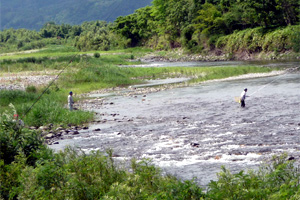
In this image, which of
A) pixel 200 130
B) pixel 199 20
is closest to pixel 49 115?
pixel 200 130

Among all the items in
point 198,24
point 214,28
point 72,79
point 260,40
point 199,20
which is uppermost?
point 199,20

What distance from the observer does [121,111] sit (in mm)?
22703

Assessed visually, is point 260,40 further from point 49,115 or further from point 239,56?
point 49,115

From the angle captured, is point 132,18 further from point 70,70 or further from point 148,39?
point 70,70

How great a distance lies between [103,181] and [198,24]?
7243 centimetres

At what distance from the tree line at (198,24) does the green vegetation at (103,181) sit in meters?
43.4

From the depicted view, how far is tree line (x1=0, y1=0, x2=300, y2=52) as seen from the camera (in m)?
58.6

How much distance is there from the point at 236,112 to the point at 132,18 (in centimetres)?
9993

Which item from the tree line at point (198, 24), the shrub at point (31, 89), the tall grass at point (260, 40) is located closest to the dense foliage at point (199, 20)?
the tree line at point (198, 24)

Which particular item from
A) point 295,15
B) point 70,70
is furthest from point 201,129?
point 295,15

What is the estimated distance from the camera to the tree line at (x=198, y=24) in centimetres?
5856

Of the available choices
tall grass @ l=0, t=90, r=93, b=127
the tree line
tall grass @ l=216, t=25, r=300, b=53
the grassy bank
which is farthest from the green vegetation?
tall grass @ l=216, t=25, r=300, b=53

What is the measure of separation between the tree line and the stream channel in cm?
2964

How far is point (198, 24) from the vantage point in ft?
254
